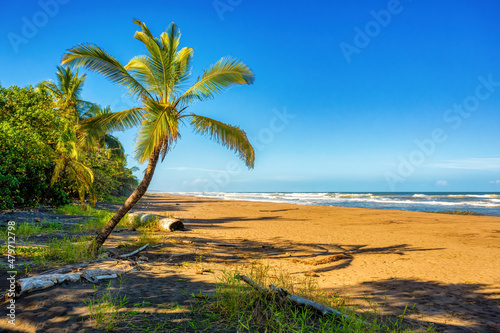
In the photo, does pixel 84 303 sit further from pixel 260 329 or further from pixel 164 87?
pixel 164 87

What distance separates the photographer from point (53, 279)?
3.86 metres

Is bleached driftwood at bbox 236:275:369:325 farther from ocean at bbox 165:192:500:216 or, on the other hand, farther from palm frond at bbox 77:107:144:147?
ocean at bbox 165:192:500:216

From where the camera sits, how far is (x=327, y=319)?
327 cm

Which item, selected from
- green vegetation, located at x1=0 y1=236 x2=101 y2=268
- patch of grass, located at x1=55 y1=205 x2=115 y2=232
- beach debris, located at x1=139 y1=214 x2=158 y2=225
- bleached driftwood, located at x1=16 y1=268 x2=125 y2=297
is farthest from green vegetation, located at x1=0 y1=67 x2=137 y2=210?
bleached driftwood, located at x1=16 y1=268 x2=125 y2=297

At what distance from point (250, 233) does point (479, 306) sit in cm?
835

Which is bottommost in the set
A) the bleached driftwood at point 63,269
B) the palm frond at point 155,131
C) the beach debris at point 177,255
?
the beach debris at point 177,255

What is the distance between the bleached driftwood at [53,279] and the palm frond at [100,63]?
4.56 m

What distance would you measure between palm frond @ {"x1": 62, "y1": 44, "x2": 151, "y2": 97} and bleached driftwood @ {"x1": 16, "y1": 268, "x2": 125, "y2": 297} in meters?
4.56

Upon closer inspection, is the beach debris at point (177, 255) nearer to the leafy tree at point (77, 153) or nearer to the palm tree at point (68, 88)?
the leafy tree at point (77, 153)

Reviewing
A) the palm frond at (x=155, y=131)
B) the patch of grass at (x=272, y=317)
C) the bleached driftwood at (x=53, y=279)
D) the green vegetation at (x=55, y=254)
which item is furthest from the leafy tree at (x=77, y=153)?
the patch of grass at (x=272, y=317)

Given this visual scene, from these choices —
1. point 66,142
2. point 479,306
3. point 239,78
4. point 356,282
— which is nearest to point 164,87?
point 239,78

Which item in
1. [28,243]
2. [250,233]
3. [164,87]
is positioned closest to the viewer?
[28,243]

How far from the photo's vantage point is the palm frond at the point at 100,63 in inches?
241

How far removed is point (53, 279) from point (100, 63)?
487 cm
